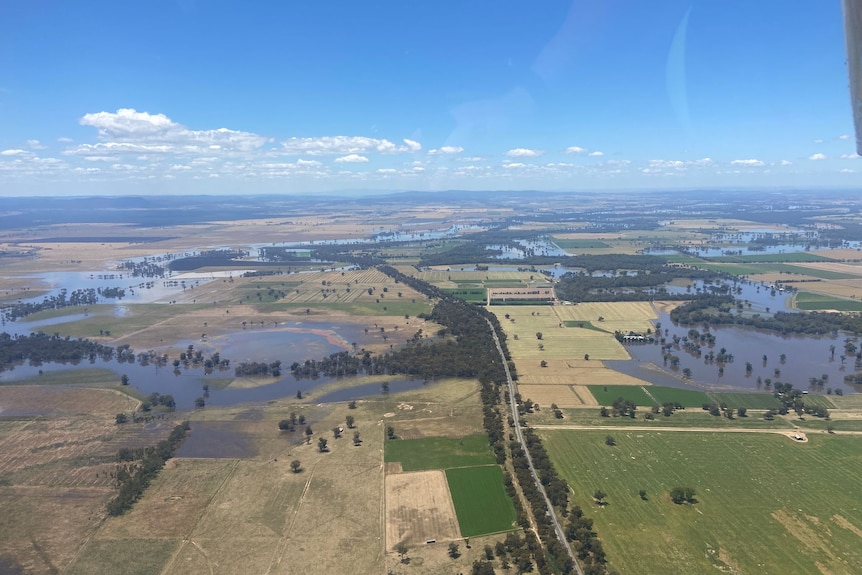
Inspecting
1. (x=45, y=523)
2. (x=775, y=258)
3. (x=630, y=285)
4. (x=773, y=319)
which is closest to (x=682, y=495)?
(x=45, y=523)

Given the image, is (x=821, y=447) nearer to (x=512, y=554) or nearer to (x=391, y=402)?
(x=512, y=554)

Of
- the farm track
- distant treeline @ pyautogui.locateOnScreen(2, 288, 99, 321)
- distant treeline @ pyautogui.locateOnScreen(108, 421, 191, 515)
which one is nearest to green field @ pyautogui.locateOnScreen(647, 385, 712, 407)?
the farm track

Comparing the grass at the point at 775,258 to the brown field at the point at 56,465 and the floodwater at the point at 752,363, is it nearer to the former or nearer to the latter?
the floodwater at the point at 752,363

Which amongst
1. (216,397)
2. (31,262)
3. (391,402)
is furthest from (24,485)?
(31,262)

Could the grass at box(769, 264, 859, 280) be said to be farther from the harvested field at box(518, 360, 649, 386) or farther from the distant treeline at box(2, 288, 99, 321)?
the distant treeline at box(2, 288, 99, 321)

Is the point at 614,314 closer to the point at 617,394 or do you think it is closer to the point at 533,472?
the point at 617,394
